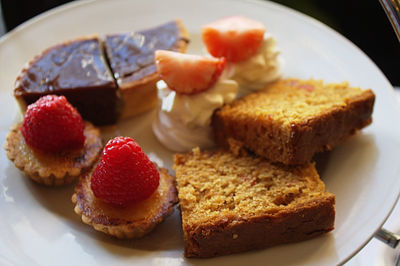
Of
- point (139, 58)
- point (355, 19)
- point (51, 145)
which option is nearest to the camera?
point (51, 145)

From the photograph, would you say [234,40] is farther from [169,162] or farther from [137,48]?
[169,162]

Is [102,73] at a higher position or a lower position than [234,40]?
lower

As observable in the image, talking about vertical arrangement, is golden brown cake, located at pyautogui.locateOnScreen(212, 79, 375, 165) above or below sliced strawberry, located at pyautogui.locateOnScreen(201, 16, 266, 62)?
below

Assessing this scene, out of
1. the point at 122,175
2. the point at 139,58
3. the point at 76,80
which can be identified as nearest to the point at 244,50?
the point at 139,58

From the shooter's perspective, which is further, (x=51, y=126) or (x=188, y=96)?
(x=188, y=96)

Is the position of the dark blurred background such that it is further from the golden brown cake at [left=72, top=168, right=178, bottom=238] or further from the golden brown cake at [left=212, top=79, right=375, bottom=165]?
the golden brown cake at [left=72, top=168, right=178, bottom=238]

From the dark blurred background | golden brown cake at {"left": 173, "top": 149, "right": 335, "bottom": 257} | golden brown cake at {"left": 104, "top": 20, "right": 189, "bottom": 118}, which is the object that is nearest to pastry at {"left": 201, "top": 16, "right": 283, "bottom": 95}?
golden brown cake at {"left": 104, "top": 20, "right": 189, "bottom": 118}

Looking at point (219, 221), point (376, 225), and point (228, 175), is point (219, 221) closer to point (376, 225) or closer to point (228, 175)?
point (228, 175)

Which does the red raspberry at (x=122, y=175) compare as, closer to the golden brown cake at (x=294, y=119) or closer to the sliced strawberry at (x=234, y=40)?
the golden brown cake at (x=294, y=119)

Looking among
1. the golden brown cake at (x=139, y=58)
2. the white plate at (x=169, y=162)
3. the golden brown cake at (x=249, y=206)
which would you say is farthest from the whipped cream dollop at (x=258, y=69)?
the golden brown cake at (x=249, y=206)
